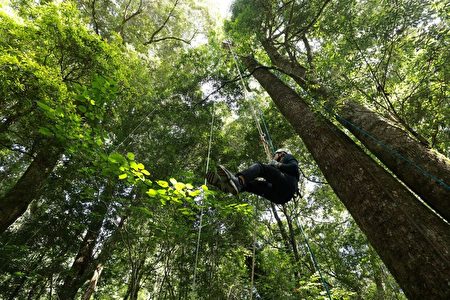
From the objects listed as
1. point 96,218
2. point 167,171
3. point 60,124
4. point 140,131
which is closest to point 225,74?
point 140,131

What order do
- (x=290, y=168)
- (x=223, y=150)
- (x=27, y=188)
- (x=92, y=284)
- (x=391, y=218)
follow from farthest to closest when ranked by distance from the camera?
(x=223, y=150), (x=92, y=284), (x=27, y=188), (x=290, y=168), (x=391, y=218)

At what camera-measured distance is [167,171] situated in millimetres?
5723

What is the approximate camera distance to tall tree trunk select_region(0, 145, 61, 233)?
4.81m

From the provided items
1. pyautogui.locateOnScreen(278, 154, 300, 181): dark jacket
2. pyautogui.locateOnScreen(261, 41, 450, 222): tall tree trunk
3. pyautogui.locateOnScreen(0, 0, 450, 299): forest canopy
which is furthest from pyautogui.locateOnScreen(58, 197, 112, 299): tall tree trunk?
pyautogui.locateOnScreen(261, 41, 450, 222): tall tree trunk

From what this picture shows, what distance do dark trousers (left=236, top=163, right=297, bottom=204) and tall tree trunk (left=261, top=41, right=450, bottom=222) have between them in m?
1.05

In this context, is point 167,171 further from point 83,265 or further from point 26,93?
point 83,265

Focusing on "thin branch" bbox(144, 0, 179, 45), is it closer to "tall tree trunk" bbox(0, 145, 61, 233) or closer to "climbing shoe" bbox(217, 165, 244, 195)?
"tall tree trunk" bbox(0, 145, 61, 233)

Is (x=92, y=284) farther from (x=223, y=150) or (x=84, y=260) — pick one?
(x=223, y=150)

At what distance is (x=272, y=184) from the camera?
11.0ft

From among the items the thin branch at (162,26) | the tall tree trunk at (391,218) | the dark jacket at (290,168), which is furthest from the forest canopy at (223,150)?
the thin branch at (162,26)

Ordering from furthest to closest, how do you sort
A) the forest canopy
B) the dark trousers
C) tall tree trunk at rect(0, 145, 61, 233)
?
tall tree trunk at rect(0, 145, 61, 233)
the dark trousers
the forest canopy

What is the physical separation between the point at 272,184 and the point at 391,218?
142cm

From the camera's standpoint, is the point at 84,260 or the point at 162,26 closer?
the point at 84,260

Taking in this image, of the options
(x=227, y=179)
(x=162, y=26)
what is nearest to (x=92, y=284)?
(x=227, y=179)
